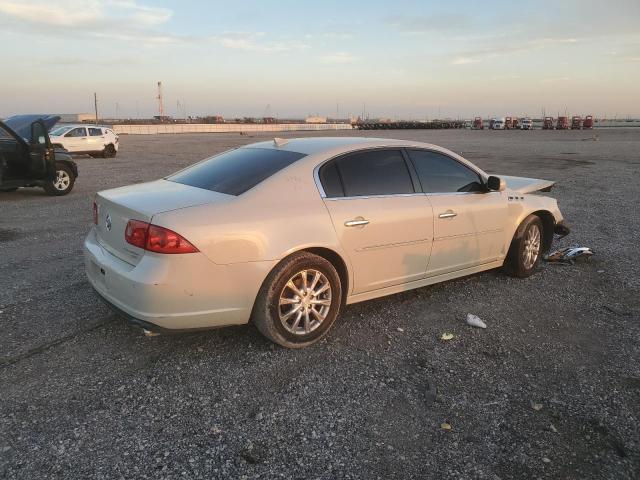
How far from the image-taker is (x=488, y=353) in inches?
163

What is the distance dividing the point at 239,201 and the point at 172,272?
0.70 meters

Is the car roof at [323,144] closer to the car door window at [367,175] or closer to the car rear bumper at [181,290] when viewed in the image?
the car door window at [367,175]

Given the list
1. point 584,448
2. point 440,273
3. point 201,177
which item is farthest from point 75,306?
point 584,448

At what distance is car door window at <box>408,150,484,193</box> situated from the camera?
4957mm

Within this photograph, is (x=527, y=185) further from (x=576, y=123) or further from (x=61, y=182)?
(x=576, y=123)

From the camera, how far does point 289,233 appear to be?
386 centimetres

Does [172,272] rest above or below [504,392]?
above

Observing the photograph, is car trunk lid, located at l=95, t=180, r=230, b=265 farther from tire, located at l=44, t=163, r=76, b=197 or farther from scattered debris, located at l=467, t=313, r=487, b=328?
tire, located at l=44, t=163, r=76, b=197

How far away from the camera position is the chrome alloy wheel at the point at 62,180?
1224 cm

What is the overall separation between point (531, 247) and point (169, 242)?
4.19 metres

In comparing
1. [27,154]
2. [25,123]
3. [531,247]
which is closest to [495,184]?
[531,247]

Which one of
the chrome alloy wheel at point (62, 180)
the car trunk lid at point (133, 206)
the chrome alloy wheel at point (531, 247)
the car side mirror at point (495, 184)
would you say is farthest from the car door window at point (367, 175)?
the chrome alloy wheel at point (62, 180)

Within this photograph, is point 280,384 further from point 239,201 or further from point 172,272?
point 239,201

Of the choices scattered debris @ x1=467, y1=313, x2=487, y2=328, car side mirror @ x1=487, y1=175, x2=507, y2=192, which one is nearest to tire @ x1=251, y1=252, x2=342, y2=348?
scattered debris @ x1=467, y1=313, x2=487, y2=328
